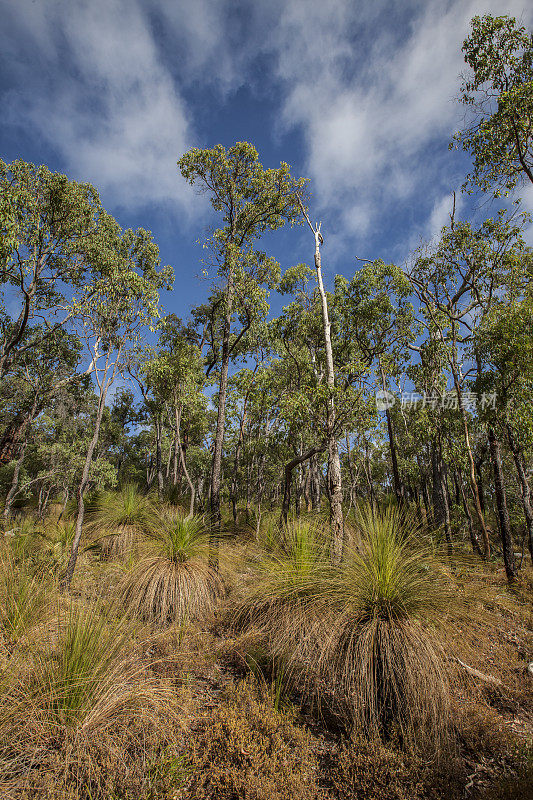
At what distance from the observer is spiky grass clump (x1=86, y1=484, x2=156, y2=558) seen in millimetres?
8547

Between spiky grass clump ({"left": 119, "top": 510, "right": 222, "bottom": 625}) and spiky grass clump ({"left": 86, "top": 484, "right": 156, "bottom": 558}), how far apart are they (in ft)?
6.04

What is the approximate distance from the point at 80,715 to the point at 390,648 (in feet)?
8.34

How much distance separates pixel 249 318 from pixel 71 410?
14.1 m

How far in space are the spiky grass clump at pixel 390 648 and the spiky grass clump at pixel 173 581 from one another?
268 cm

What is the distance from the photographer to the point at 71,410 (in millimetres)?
19781

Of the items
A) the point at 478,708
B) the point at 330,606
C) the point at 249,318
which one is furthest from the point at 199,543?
the point at 249,318

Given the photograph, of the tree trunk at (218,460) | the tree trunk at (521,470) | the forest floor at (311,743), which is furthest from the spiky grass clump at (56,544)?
the tree trunk at (521,470)

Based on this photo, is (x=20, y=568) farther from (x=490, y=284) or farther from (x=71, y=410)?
(x=71, y=410)

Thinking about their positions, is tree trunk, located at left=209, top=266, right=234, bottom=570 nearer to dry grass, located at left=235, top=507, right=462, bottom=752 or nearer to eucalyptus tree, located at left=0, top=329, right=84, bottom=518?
dry grass, located at left=235, top=507, right=462, bottom=752

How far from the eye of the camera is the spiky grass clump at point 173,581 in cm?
518

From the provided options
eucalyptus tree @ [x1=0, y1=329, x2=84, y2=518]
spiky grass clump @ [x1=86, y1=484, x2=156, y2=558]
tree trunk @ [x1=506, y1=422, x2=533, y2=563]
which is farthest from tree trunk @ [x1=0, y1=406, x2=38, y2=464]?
tree trunk @ [x1=506, y1=422, x2=533, y2=563]

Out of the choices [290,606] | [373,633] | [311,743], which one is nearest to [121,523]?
[290,606]

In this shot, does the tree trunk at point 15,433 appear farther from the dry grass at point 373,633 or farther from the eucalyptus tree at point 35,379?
the dry grass at point 373,633

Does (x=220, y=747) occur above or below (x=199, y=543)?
below
